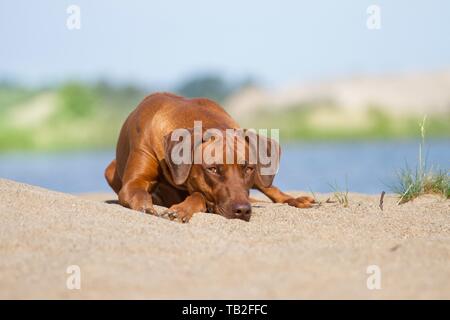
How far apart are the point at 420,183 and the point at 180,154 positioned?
2489 millimetres

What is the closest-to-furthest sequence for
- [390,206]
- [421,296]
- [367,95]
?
[421,296], [390,206], [367,95]

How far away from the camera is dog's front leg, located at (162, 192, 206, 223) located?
585cm

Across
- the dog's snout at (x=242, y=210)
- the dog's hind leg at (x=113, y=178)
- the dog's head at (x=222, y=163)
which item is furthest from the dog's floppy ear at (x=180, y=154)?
the dog's hind leg at (x=113, y=178)

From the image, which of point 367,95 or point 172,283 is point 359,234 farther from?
point 367,95

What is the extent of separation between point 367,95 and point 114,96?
12.0 meters

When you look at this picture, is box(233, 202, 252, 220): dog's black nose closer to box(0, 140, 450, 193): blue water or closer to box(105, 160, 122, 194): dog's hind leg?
box(105, 160, 122, 194): dog's hind leg

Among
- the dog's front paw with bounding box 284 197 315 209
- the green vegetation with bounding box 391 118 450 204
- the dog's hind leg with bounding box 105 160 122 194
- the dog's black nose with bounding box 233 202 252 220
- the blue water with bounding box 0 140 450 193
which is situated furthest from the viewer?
the blue water with bounding box 0 140 450 193

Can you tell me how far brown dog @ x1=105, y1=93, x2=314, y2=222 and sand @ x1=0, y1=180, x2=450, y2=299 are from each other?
0.76 ft

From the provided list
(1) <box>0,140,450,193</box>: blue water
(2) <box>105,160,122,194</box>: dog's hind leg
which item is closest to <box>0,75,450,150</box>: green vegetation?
(1) <box>0,140,450,193</box>: blue water

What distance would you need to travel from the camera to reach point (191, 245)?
4.76m

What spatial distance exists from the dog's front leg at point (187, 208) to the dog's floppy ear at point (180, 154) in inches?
8.2

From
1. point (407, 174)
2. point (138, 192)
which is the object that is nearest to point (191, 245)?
point (138, 192)

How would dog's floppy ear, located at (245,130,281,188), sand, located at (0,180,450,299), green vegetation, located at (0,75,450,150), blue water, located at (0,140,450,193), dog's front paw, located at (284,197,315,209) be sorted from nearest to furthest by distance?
sand, located at (0,180,450,299), dog's floppy ear, located at (245,130,281,188), dog's front paw, located at (284,197,315,209), blue water, located at (0,140,450,193), green vegetation, located at (0,75,450,150)

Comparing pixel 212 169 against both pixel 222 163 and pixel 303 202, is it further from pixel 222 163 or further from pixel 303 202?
pixel 303 202
